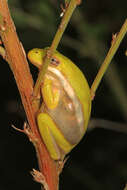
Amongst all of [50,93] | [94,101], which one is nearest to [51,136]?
[50,93]

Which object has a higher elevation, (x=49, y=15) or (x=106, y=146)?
(x=49, y=15)

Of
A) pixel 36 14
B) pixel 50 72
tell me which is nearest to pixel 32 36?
pixel 36 14

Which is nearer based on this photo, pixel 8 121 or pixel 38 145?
pixel 38 145

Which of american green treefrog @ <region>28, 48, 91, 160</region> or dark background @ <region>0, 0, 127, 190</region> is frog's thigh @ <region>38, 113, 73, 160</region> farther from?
dark background @ <region>0, 0, 127, 190</region>

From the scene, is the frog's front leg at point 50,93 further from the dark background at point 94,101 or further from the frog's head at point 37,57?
the dark background at point 94,101

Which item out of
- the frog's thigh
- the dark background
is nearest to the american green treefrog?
the frog's thigh

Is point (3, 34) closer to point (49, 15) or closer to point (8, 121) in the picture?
point (49, 15)
